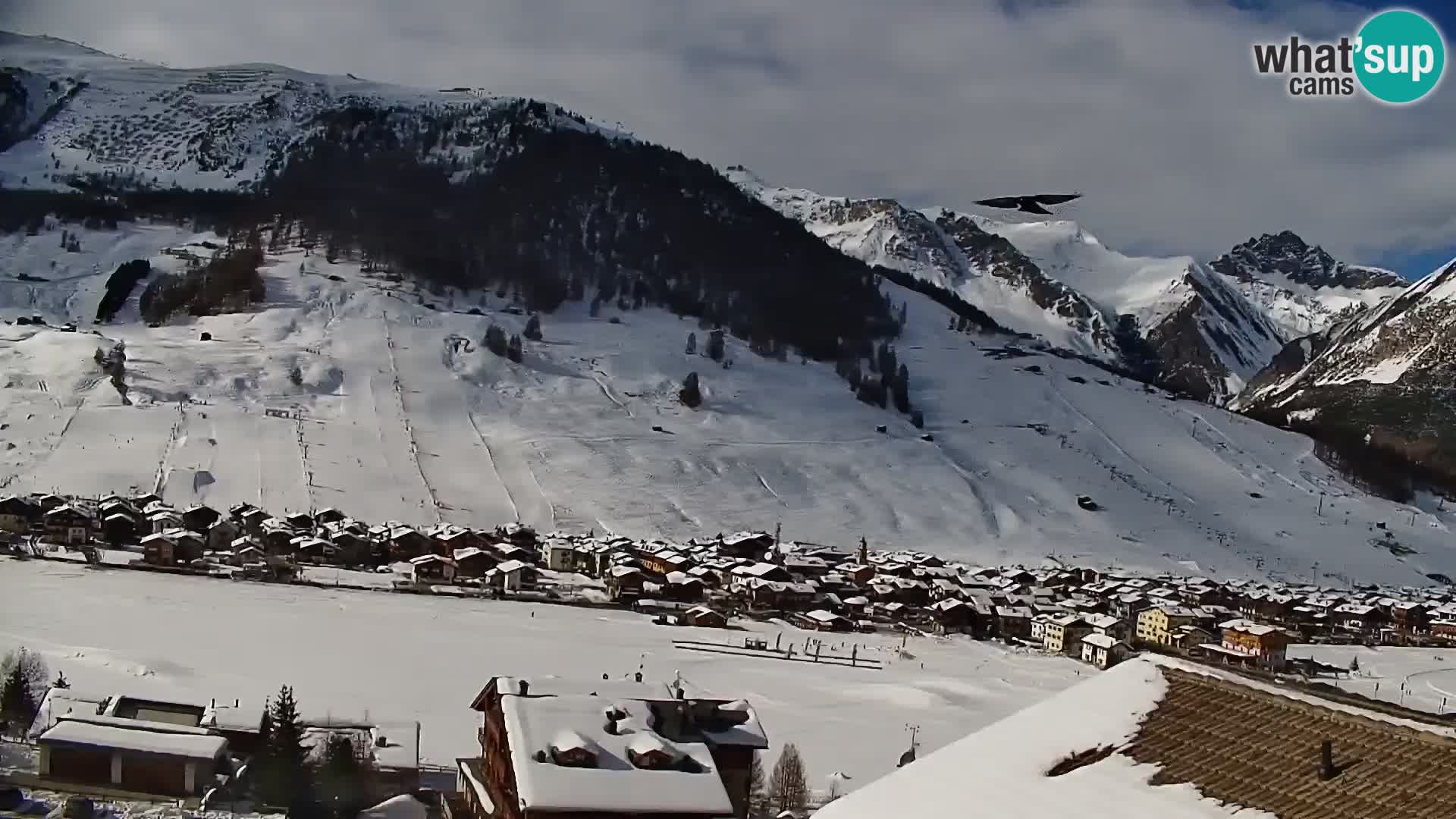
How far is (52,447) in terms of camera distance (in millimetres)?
36688

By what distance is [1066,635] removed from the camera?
27.9 meters

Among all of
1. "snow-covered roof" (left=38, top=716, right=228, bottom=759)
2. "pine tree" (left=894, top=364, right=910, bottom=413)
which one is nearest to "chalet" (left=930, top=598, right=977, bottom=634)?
"snow-covered roof" (left=38, top=716, right=228, bottom=759)

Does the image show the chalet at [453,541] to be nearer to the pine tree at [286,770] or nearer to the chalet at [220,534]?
the chalet at [220,534]

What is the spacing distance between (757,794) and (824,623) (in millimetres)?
15877

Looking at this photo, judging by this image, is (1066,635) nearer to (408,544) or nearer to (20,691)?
(408,544)

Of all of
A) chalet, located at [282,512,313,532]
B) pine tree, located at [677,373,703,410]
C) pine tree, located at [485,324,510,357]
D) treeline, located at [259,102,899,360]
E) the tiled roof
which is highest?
treeline, located at [259,102,899,360]

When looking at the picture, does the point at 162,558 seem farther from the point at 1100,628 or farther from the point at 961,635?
the point at 1100,628

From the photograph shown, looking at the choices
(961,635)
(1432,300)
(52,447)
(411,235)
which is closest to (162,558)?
(52,447)

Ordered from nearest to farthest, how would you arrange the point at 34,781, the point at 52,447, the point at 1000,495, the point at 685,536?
the point at 34,781
the point at 52,447
the point at 685,536
the point at 1000,495

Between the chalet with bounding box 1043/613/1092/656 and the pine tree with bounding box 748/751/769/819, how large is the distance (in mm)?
16990

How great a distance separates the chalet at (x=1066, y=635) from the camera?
27719 millimetres

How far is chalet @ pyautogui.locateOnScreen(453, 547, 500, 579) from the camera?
97.2ft

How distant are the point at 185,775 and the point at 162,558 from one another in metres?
17.8

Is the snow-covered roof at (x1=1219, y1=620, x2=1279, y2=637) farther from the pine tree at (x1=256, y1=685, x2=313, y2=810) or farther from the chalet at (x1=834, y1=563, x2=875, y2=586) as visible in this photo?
the pine tree at (x1=256, y1=685, x2=313, y2=810)
